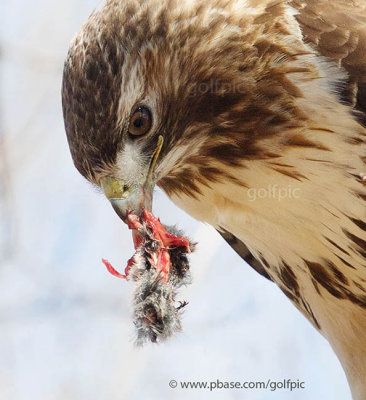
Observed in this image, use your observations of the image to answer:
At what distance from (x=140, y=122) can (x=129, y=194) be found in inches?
10.5

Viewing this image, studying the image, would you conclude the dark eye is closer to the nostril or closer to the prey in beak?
the prey in beak

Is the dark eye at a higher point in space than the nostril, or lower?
higher

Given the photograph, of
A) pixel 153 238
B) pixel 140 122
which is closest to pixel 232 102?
pixel 140 122

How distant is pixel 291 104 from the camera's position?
2.90 meters

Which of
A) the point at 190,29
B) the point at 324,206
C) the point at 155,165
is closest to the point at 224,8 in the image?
the point at 190,29

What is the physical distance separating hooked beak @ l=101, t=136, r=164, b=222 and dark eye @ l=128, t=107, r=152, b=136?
7cm

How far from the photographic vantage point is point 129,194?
2863mm

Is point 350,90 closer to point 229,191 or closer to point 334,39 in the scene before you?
point 334,39

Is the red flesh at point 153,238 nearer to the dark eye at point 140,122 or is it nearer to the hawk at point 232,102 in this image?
the hawk at point 232,102

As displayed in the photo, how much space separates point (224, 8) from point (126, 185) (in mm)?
782

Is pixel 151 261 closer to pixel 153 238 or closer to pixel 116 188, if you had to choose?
pixel 153 238
